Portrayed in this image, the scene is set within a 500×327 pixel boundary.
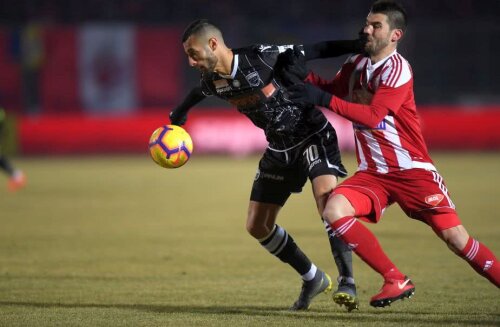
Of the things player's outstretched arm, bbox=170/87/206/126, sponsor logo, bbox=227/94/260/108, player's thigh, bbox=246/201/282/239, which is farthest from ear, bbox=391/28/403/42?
player's outstretched arm, bbox=170/87/206/126

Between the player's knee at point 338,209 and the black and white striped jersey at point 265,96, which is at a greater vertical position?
the black and white striped jersey at point 265,96

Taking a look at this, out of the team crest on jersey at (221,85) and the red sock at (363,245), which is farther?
the team crest on jersey at (221,85)

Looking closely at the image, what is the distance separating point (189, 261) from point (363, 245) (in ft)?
12.1

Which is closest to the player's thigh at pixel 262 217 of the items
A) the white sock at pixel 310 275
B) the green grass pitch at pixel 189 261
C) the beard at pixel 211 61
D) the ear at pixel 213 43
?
the white sock at pixel 310 275

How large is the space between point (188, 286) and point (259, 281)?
26.6 inches

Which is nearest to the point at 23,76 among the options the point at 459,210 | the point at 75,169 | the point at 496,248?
the point at 75,169

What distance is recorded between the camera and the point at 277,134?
21.9 ft

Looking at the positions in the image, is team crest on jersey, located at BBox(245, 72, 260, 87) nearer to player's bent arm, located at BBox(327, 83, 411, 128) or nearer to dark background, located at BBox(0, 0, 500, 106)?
player's bent arm, located at BBox(327, 83, 411, 128)

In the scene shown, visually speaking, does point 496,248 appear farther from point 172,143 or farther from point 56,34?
point 56,34

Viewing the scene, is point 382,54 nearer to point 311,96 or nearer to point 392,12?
point 392,12

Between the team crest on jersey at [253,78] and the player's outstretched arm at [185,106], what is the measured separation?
2.58ft

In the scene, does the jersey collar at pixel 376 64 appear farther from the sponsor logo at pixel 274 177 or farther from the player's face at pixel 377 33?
the sponsor logo at pixel 274 177

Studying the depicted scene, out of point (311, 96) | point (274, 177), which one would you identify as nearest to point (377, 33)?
point (311, 96)

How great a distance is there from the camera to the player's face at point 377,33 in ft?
19.9
